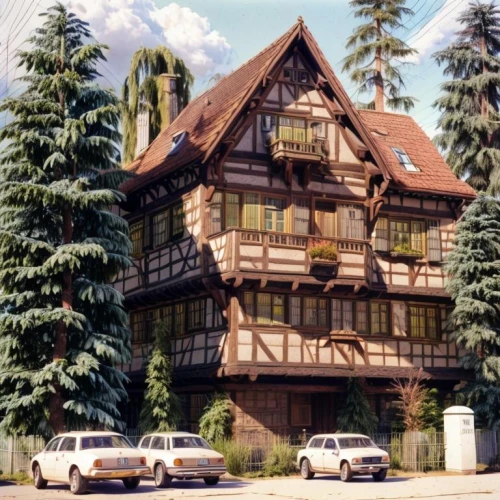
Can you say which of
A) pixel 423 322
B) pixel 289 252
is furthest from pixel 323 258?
pixel 423 322

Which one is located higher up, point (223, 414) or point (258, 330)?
point (258, 330)

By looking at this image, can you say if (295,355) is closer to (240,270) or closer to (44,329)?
(240,270)

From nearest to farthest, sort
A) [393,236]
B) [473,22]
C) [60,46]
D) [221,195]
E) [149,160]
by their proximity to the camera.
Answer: [60,46]
[221,195]
[393,236]
[149,160]
[473,22]

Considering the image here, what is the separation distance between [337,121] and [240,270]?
8.35 metres

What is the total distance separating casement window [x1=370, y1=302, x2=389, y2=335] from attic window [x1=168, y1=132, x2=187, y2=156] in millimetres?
10023

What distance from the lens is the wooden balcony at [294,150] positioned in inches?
1463

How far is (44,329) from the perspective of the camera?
3234cm

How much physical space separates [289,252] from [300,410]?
6.39m

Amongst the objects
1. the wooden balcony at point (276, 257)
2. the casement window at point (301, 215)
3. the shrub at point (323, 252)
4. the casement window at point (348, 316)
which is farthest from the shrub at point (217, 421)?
the casement window at point (301, 215)

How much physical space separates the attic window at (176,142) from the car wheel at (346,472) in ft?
52.7

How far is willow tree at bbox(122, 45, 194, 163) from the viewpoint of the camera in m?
57.0

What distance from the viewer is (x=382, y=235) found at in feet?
134

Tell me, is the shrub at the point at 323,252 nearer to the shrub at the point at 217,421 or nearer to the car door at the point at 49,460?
the shrub at the point at 217,421

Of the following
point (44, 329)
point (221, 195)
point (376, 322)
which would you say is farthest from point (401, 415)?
point (44, 329)
